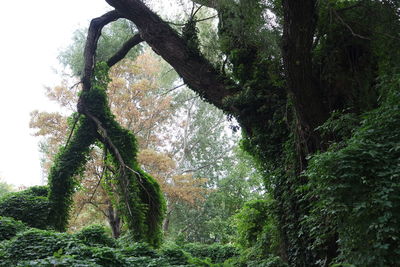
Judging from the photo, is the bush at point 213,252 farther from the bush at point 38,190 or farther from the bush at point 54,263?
the bush at point 54,263

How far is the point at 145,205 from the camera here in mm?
8844

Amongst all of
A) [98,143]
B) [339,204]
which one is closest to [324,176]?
[339,204]

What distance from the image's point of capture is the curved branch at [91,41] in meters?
9.29

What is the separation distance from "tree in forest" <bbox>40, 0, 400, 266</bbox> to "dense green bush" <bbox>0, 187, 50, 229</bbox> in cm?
453

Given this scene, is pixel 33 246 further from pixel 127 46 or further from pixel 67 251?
pixel 127 46

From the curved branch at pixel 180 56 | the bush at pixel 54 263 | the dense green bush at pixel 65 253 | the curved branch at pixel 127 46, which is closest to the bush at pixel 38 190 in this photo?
the curved branch at pixel 127 46

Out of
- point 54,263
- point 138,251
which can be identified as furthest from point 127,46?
point 54,263

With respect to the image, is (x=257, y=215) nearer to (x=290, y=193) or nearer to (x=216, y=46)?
(x=290, y=193)

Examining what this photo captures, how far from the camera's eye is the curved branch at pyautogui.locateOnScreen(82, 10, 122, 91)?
366 inches

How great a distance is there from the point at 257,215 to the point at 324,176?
5.08 meters

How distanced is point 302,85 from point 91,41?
6.50 meters

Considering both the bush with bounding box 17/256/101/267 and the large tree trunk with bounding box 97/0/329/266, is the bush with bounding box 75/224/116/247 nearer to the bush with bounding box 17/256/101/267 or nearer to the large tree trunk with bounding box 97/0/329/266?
the bush with bounding box 17/256/101/267

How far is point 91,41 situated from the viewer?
944 centimetres

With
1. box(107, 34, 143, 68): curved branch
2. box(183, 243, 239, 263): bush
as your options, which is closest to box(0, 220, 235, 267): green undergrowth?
box(107, 34, 143, 68): curved branch
